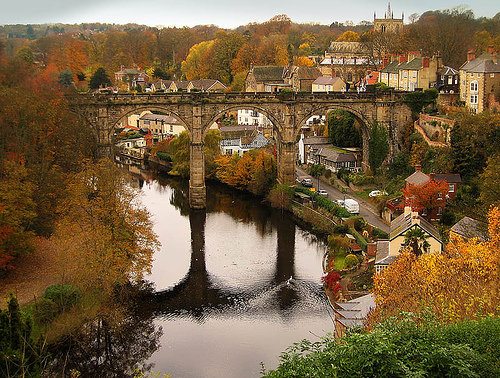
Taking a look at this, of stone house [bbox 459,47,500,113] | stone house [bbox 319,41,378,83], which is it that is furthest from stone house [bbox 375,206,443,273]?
stone house [bbox 319,41,378,83]

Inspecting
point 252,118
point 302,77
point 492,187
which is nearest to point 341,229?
point 492,187

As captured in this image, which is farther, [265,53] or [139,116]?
[265,53]

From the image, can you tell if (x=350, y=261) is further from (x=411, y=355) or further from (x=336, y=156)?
(x=336, y=156)

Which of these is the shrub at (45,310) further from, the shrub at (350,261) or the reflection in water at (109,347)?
the shrub at (350,261)

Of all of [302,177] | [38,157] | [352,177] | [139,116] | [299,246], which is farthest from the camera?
[139,116]

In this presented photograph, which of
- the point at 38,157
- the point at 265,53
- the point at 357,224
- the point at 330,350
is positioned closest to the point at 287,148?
the point at 357,224

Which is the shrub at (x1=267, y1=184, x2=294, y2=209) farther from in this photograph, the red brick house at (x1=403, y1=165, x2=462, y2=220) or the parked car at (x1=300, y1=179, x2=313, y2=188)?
the red brick house at (x1=403, y1=165, x2=462, y2=220)

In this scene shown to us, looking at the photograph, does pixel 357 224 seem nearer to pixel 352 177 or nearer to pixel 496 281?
pixel 352 177
